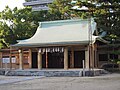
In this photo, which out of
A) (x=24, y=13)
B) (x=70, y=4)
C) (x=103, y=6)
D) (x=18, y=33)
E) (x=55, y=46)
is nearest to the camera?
(x=103, y=6)

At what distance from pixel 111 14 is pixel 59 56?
33.2 feet

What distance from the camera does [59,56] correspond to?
31.1 metres

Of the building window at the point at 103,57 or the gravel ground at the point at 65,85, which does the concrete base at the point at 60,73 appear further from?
the building window at the point at 103,57

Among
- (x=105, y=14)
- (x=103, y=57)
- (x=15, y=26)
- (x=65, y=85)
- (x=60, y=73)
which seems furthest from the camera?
(x=15, y=26)

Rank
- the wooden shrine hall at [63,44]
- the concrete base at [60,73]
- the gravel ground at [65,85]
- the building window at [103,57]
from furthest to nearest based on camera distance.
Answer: the building window at [103,57]
the wooden shrine hall at [63,44]
the concrete base at [60,73]
the gravel ground at [65,85]

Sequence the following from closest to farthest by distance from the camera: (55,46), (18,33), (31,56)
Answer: (55,46) → (31,56) → (18,33)

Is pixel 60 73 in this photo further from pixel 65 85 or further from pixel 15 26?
pixel 15 26

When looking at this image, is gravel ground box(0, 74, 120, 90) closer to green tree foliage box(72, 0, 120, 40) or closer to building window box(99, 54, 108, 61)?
green tree foliage box(72, 0, 120, 40)

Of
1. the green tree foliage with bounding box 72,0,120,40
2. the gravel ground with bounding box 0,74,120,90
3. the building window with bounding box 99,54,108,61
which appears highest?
the green tree foliage with bounding box 72,0,120,40

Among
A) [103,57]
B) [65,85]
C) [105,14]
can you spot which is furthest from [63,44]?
[65,85]

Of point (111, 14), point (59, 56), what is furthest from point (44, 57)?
point (111, 14)

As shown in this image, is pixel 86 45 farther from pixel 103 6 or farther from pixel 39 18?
pixel 39 18

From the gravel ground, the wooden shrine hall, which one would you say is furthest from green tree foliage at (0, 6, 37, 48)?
the gravel ground

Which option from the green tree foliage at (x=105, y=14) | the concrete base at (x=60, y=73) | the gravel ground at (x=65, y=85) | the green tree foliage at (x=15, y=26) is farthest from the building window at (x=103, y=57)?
the gravel ground at (x=65, y=85)
